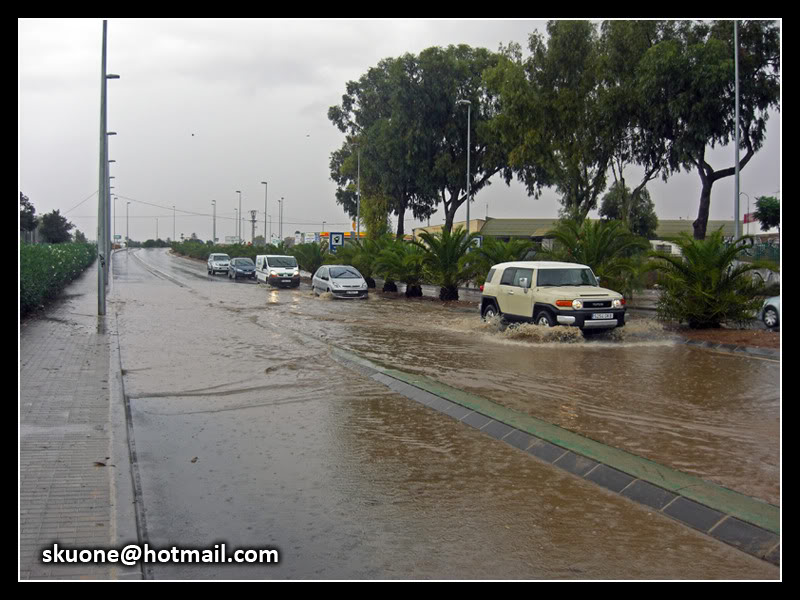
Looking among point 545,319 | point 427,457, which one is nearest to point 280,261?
point 545,319

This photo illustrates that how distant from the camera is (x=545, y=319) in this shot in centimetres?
1703

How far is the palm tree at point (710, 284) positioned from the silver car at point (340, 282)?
15.7m

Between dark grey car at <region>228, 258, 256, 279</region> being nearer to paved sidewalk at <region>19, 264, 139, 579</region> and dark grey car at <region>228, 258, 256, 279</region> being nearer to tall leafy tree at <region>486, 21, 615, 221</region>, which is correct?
tall leafy tree at <region>486, 21, 615, 221</region>

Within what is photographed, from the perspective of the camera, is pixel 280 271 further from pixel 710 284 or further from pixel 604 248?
pixel 710 284

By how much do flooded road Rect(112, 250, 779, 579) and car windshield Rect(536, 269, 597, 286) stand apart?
2.30 m

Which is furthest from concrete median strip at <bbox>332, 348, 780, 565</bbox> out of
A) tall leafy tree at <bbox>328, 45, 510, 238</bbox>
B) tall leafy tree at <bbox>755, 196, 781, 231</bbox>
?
tall leafy tree at <bbox>755, 196, 781, 231</bbox>

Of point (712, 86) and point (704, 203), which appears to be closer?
point (712, 86)

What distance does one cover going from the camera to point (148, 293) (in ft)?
112

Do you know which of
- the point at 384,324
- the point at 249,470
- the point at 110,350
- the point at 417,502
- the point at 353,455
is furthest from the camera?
the point at 384,324

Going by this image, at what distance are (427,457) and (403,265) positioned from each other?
960 inches

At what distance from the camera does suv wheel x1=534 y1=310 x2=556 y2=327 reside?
1683 centimetres
